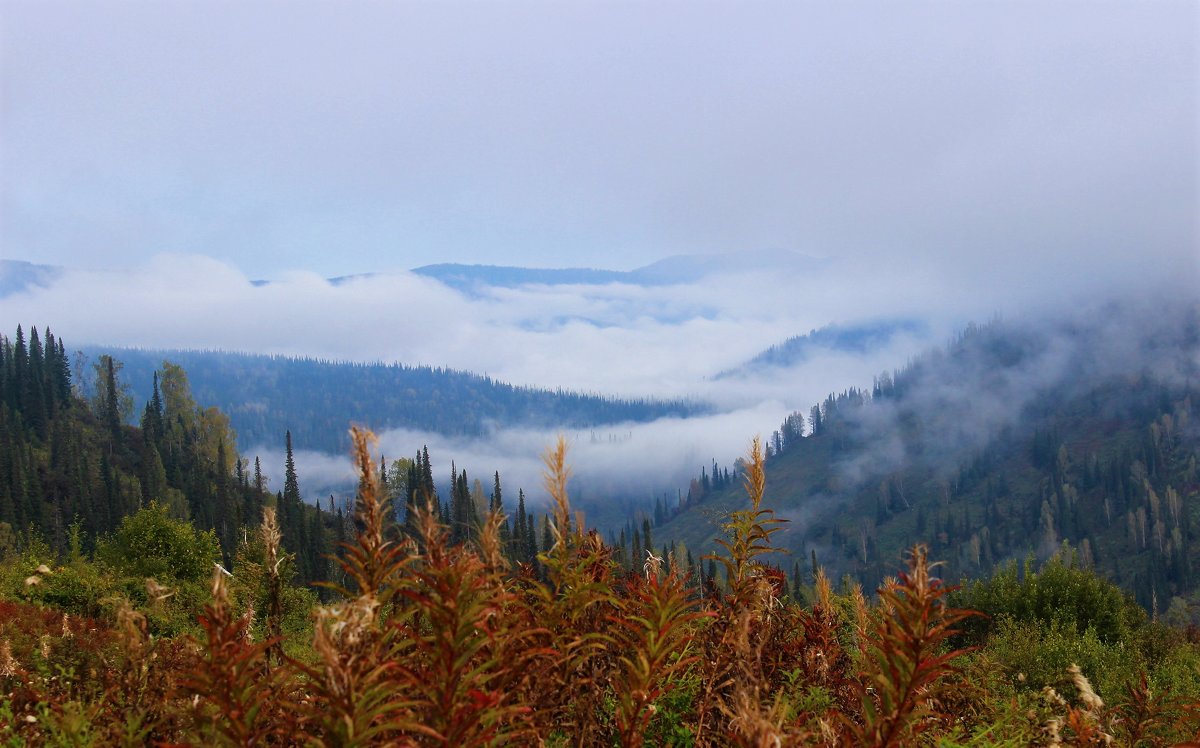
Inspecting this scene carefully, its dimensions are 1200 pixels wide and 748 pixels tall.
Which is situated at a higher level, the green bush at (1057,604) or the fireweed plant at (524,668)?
the fireweed plant at (524,668)

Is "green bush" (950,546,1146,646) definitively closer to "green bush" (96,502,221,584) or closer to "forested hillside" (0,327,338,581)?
"green bush" (96,502,221,584)

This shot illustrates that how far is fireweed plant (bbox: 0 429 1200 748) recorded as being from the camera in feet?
13.7

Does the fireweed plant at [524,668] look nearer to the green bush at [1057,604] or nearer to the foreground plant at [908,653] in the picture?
the foreground plant at [908,653]

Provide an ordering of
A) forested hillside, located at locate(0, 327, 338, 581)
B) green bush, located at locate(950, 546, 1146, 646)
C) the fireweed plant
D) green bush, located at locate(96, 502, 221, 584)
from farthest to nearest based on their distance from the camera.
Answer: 1. forested hillside, located at locate(0, 327, 338, 581)
2. green bush, located at locate(96, 502, 221, 584)
3. green bush, located at locate(950, 546, 1146, 646)
4. the fireweed plant

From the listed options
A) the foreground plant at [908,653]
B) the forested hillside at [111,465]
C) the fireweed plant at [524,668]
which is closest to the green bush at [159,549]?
the forested hillside at [111,465]

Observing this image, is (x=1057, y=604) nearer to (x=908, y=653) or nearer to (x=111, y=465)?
A: (x=908, y=653)

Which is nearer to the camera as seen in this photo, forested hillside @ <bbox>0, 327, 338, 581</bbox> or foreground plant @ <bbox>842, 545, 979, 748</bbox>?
foreground plant @ <bbox>842, 545, 979, 748</bbox>

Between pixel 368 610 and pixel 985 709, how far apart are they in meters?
6.14

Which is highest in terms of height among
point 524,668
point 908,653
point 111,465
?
point 908,653

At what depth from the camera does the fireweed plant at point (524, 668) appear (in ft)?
13.7

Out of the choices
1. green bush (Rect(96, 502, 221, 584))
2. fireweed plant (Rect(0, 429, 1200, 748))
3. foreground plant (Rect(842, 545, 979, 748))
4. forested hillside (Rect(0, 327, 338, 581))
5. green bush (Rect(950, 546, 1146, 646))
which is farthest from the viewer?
forested hillside (Rect(0, 327, 338, 581))

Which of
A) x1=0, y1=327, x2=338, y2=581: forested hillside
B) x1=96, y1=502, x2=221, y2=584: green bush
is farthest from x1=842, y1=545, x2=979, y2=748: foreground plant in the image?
x1=0, y1=327, x2=338, y2=581: forested hillside

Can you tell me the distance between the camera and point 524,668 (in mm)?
5281

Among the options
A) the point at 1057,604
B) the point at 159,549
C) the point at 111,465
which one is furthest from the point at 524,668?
the point at 111,465
